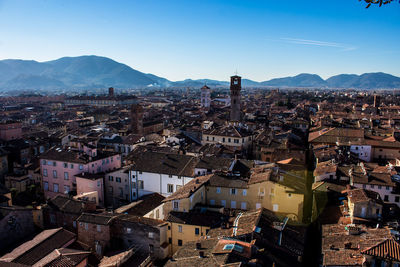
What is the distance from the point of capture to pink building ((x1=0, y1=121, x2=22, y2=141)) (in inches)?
2498

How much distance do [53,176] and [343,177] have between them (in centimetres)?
3189

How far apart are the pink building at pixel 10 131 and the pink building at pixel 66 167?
31028 millimetres

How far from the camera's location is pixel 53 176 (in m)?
38.2

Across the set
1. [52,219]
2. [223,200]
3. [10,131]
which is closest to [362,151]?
[223,200]

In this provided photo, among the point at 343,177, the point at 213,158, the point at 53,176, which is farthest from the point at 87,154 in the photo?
the point at 343,177

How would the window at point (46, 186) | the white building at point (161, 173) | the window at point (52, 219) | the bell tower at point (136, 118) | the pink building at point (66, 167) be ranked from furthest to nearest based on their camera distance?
the bell tower at point (136, 118) < the window at point (46, 186) < the pink building at point (66, 167) < the white building at point (161, 173) < the window at point (52, 219)

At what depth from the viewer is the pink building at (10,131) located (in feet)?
208

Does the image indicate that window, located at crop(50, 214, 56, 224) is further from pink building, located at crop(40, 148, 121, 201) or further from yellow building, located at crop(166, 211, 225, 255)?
yellow building, located at crop(166, 211, 225, 255)

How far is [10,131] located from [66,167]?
35419mm

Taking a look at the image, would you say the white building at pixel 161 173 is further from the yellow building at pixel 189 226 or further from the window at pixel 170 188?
the yellow building at pixel 189 226

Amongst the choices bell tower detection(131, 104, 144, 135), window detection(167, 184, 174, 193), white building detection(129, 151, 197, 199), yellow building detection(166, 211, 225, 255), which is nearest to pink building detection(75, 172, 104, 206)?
white building detection(129, 151, 197, 199)

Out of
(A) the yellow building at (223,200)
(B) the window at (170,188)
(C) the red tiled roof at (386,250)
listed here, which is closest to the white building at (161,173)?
(B) the window at (170,188)

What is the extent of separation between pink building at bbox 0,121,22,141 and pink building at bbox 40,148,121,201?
3103 cm

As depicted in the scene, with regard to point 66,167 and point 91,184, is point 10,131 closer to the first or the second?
point 66,167
